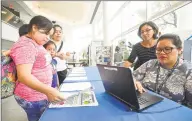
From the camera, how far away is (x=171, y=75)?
1.31 metres

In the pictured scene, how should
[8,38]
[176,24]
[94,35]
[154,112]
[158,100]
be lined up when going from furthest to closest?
[94,35] → [8,38] → [176,24] → [158,100] → [154,112]

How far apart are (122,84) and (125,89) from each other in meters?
0.03

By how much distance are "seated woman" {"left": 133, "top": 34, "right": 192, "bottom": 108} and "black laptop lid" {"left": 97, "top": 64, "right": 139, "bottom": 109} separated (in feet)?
0.67

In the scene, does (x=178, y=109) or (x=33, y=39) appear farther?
(x=33, y=39)

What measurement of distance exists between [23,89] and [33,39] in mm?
339

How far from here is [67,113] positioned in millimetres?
869

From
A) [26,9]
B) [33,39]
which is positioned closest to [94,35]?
[26,9]

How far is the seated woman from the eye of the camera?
1.23 meters

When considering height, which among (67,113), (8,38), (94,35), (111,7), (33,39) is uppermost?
(111,7)

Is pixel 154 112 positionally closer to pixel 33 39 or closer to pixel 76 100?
pixel 76 100

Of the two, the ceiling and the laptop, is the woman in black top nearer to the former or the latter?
the laptop

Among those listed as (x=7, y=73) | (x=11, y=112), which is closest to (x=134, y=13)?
(x=11, y=112)

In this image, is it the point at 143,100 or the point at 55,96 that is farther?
the point at 143,100

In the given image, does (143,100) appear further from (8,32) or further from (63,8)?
(63,8)
